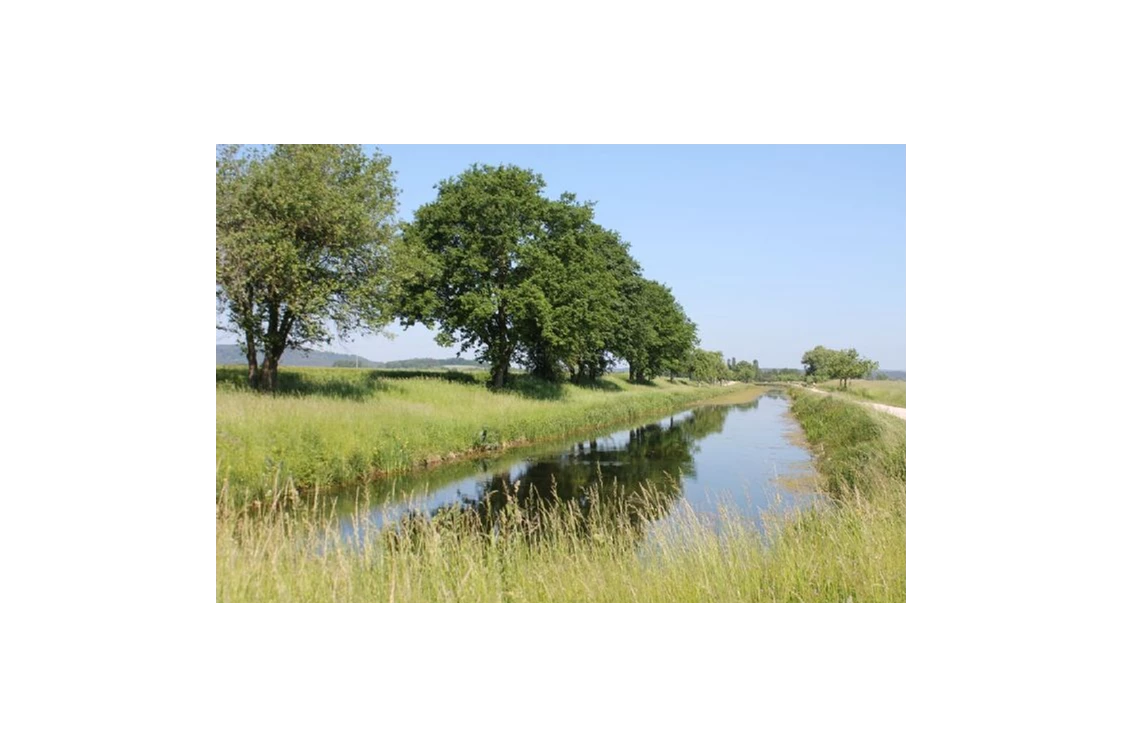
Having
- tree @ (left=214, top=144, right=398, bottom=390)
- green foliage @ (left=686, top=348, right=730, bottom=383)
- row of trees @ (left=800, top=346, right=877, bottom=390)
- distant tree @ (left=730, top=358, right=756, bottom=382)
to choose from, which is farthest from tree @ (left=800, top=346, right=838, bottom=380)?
distant tree @ (left=730, top=358, right=756, bottom=382)

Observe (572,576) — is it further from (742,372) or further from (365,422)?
(742,372)

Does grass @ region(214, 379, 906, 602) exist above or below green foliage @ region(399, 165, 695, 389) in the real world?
below

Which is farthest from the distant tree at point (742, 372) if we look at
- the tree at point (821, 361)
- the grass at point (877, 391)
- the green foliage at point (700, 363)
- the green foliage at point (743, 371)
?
the grass at point (877, 391)

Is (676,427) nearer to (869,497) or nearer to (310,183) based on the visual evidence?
(869,497)

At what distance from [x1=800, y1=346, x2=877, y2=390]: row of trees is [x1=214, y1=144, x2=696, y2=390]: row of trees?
7698mm

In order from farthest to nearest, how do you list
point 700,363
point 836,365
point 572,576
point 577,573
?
point 700,363, point 836,365, point 577,573, point 572,576

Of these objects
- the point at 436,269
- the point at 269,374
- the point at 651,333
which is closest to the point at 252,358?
the point at 269,374

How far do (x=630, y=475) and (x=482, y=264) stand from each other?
10.4 metres

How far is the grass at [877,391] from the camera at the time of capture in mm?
20111

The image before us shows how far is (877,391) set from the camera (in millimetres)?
25688

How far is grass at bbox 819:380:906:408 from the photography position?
20111mm

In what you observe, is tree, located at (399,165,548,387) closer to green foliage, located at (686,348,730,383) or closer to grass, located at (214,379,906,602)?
grass, located at (214,379,906,602)
